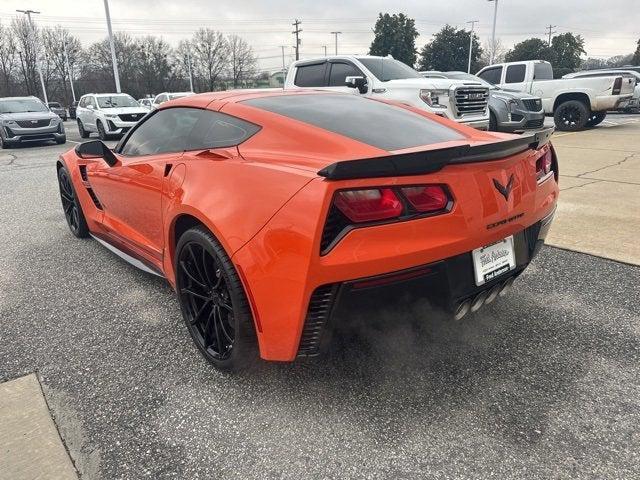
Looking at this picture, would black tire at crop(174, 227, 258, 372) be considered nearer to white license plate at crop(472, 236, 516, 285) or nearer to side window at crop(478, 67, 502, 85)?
white license plate at crop(472, 236, 516, 285)

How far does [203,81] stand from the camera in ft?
240

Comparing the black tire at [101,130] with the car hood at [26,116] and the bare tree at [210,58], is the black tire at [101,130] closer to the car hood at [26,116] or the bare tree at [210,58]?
the car hood at [26,116]

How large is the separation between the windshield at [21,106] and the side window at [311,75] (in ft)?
32.2

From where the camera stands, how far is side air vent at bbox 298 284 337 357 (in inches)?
73.1

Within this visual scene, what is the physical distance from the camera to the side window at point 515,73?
47.4 feet

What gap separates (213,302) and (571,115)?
562 inches

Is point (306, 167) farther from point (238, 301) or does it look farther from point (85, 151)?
point (85, 151)

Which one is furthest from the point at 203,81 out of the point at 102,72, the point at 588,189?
the point at 588,189

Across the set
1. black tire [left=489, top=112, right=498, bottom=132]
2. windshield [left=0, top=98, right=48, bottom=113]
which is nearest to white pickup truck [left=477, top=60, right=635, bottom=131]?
black tire [left=489, top=112, right=498, bottom=132]

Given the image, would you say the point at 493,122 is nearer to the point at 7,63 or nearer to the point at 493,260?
the point at 493,260

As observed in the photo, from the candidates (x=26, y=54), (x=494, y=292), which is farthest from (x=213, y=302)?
(x=26, y=54)

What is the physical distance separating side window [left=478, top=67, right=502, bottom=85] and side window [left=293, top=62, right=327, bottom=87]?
24.5 ft

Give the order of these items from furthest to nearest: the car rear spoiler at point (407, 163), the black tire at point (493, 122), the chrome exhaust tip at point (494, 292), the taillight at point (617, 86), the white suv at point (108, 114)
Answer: the white suv at point (108, 114), the taillight at point (617, 86), the black tire at point (493, 122), the chrome exhaust tip at point (494, 292), the car rear spoiler at point (407, 163)

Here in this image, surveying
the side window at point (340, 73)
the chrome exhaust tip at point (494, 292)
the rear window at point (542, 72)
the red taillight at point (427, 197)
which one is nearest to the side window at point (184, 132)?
the red taillight at point (427, 197)
